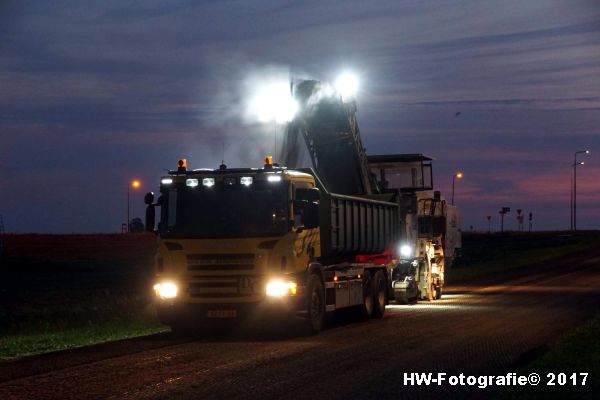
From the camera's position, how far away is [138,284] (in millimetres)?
46125

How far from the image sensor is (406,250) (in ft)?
108

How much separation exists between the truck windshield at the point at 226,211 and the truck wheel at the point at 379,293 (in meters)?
6.32

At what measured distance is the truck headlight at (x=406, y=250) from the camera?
32.5 metres

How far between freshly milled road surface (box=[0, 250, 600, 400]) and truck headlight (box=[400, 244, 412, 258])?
166 inches

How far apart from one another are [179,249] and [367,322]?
603 cm

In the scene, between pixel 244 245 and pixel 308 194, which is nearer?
pixel 244 245

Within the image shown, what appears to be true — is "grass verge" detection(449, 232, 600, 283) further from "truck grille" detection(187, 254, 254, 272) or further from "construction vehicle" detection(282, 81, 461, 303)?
"truck grille" detection(187, 254, 254, 272)

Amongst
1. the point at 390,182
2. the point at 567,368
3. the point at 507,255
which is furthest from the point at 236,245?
the point at 507,255

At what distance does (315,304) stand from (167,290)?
3182 mm

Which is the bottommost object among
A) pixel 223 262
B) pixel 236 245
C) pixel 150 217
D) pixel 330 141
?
pixel 223 262

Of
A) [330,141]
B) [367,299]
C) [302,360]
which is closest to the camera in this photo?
[302,360]

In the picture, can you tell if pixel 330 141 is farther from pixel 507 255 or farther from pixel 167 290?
pixel 507 255

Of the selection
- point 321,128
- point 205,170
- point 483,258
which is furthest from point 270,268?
point 483,258

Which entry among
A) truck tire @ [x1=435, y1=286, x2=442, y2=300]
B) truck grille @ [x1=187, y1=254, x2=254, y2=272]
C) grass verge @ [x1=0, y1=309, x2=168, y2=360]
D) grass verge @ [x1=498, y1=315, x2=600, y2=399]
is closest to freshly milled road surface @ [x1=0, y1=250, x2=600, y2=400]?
grass verge @ [x1=498, y1=315, x2=600, y2=399]
